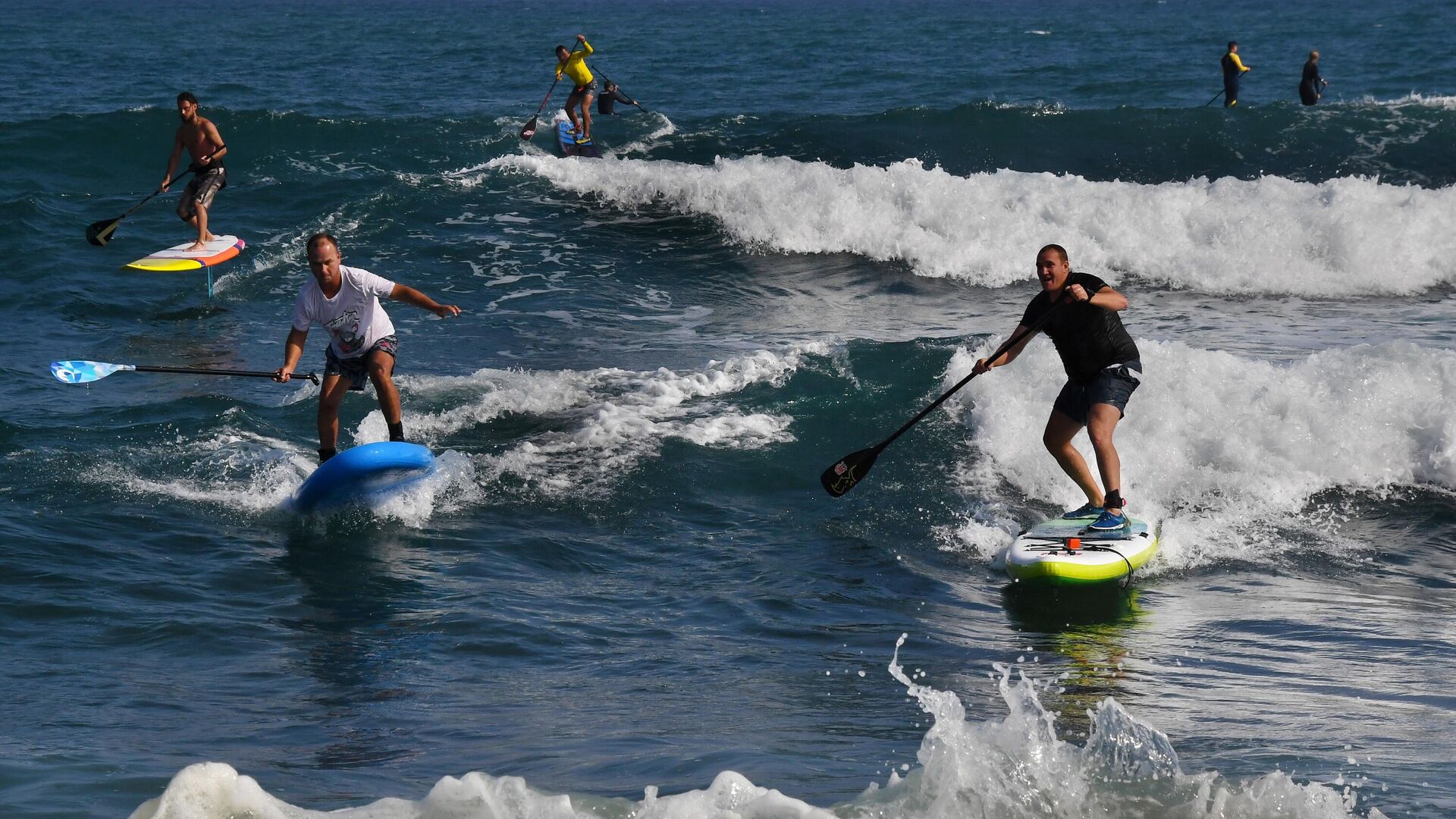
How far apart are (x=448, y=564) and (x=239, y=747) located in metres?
2.73

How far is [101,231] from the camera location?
49.9 ft

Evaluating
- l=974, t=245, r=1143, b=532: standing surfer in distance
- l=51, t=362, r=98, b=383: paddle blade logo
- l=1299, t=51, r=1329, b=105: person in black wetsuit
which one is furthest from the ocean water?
l=1299, t=51, r=1329, b=105: person in black wetsuit

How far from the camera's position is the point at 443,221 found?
17891 mm

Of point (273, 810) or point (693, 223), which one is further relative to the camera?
point (693, 223)

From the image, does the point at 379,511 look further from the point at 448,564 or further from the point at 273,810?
the point at 273,810

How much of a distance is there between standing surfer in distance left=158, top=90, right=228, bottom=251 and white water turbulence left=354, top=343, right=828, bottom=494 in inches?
185

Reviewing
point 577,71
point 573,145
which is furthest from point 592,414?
point 577,71

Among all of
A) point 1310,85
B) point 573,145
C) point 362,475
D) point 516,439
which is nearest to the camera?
point 362,475

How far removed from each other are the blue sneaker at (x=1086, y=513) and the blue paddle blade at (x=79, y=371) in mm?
5992

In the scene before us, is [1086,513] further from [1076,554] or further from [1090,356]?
[1090,356]

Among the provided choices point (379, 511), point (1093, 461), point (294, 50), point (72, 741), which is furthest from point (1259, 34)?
point (72, 741)

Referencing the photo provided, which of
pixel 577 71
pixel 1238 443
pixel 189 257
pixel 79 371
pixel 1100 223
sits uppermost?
pixel 577 71

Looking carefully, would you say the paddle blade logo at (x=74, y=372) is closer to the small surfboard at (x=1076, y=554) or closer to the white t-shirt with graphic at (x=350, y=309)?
the white t-shirt with graphic at (x=350, y=309)

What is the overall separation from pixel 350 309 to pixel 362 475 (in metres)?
0.98
